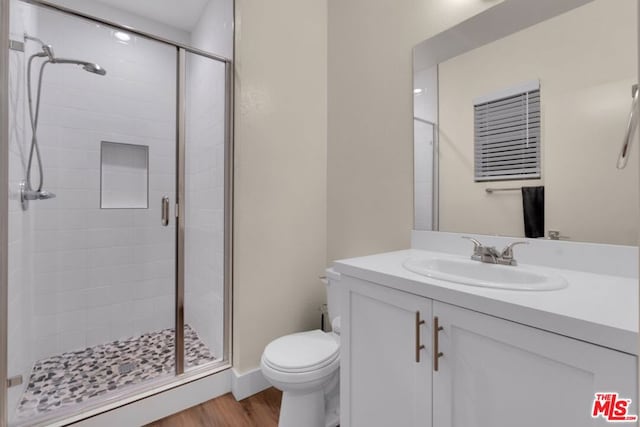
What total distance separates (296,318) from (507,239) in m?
1.34

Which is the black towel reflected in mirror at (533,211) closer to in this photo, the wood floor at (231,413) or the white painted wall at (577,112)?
the white painted wall at (577,112)

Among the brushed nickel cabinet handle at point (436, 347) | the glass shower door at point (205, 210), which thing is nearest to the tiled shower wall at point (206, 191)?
the glass shower door at point (205, 210)

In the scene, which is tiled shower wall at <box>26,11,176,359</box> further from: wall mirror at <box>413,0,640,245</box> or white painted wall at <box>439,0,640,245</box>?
white painted wall at <box>439,0,640,245</box>

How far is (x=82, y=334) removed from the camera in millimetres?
2082

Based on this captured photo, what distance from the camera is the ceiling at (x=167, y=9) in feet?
7.40

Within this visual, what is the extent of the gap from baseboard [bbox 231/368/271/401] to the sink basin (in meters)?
1.21

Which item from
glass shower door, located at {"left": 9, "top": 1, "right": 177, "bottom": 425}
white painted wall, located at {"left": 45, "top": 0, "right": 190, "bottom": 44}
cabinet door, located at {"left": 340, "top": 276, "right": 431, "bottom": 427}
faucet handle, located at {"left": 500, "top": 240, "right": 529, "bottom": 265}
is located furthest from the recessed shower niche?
faucet handle, located at {"left": 500, "top": 240, "right": 529, "bottom": 265}

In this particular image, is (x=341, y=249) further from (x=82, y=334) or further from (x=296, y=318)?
(x=82, y=334)

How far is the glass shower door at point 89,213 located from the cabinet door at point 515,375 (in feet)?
5.20

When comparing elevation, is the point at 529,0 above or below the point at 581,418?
above

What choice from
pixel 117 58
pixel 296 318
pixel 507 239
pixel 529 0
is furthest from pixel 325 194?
pixel 117 58

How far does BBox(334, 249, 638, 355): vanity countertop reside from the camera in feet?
1.85

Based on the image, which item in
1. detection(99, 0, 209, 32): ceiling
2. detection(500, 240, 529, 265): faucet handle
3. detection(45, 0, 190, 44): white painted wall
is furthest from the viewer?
detection(99, 0, 209, 32): ceiling

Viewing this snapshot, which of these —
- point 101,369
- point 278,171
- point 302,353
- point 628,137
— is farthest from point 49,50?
point 628,137
